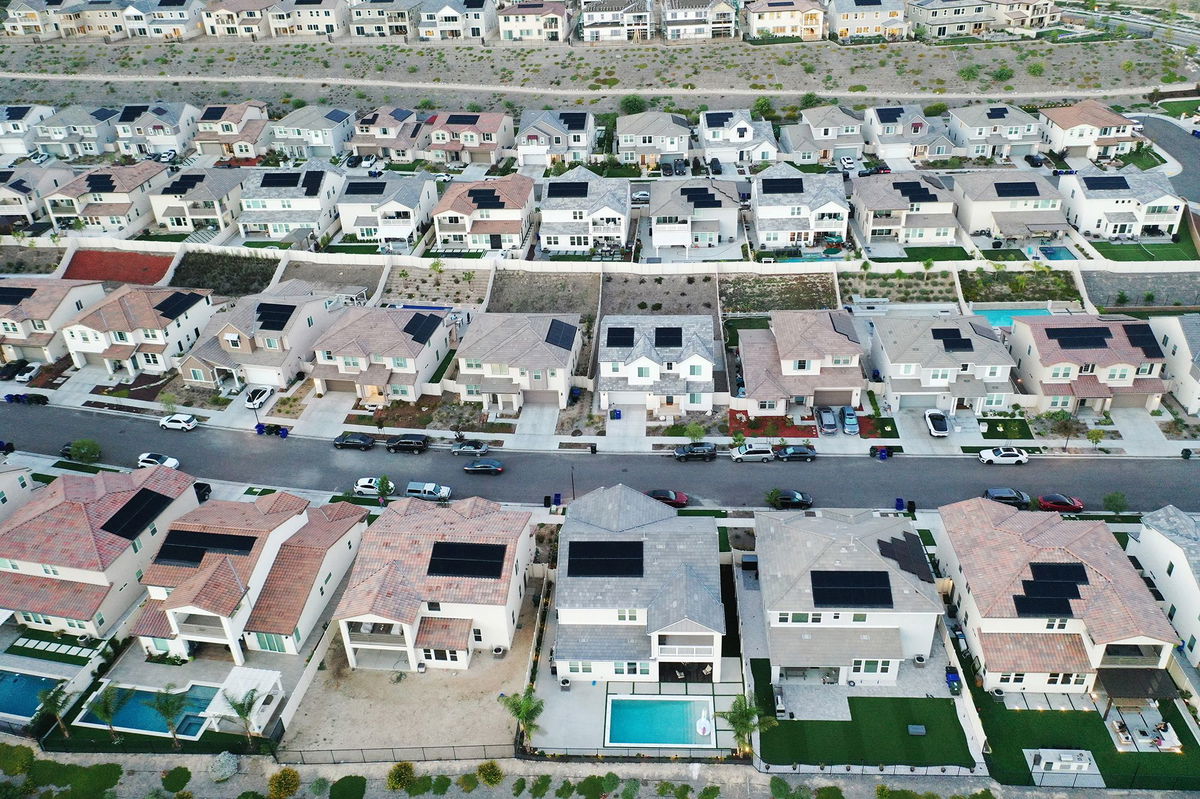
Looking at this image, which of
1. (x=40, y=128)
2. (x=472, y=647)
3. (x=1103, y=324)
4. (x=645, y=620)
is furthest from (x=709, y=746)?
(x=40, y=128)

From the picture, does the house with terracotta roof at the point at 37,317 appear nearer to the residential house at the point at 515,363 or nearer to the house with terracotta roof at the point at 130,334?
the house with terracotta roof at the point at 130,334

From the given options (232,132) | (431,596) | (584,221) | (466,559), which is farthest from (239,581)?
(232,132)

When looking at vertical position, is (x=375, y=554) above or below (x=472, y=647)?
above

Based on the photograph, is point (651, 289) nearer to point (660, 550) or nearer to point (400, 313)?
point (400, 313)

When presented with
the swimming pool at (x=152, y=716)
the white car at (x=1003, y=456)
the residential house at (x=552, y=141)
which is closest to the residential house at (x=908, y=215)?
the white car at (x=1003, y=456)

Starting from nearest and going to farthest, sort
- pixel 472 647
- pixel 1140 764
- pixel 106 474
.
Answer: pixel 1140 764, pixel 472 647, pixel 106 474

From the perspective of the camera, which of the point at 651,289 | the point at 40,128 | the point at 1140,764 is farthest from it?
the point at 40,128

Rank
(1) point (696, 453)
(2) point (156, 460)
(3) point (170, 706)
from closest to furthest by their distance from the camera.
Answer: (3) point (170, 706)
(1) point (696, 453)
(2) point (156, 460)

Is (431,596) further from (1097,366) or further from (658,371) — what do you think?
(1097,366)
